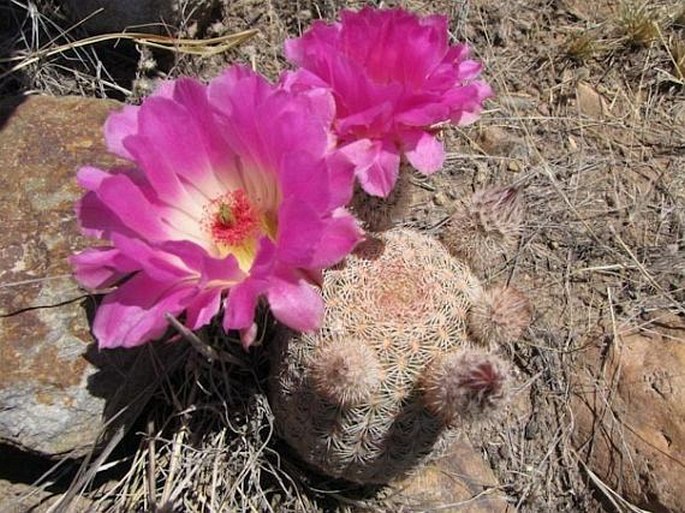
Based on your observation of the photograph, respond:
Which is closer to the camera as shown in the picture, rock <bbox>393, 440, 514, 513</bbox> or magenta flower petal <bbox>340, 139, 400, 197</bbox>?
magenta flower petal <bbox>340, 139, 400, 197</bbox>

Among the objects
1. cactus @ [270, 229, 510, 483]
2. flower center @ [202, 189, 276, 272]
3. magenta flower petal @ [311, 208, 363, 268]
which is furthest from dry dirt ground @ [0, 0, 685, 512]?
magenta flower petal @ [311, 208, 363, 268]

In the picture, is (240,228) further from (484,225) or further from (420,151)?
(484,225)

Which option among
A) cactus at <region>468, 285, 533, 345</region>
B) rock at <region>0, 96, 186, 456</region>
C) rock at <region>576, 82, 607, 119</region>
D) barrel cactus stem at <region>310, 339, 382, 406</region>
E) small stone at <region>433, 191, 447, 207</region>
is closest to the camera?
barrel cactus stem at <region>310, 339, 382, 406</region>

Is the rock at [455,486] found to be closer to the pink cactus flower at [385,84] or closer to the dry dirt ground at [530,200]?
the dry dirt ground at [530,200]

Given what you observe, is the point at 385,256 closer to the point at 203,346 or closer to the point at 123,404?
the point at 203,346

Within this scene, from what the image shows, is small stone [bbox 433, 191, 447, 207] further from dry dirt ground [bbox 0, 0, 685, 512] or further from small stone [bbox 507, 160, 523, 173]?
small stone [bbox 507, 160, 523, 173]

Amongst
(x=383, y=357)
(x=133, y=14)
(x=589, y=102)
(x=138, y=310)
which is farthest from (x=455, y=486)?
(x=133, y=14)

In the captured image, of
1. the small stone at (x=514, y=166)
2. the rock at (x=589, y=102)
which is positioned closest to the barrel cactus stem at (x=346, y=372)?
the small stone at (x=514, y=166)
